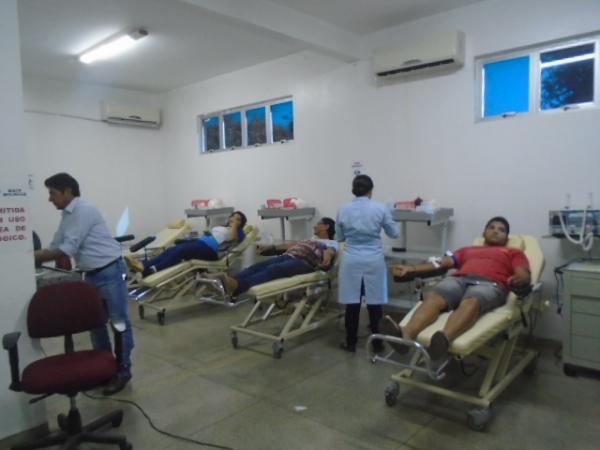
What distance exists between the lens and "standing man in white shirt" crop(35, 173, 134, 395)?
2816mm

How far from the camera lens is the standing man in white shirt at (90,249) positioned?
2.82m

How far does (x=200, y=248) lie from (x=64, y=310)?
2.67 meters

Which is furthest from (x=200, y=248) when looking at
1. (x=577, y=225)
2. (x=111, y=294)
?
(x=577, y=225)

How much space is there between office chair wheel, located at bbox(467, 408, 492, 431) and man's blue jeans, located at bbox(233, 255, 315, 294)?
197 centimetres

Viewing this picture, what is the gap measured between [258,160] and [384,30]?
2.26 meters

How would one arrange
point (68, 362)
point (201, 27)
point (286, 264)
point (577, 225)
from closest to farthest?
point (68, 362) < point (577, 225) < point (286, 264) < point (201, 27)

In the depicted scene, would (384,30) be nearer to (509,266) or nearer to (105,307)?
(509,266)

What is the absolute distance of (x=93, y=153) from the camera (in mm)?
6543

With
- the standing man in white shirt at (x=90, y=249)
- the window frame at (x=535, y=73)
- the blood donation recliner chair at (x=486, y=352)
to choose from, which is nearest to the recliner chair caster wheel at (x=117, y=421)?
the standing man in white shirt at (x=90, y=249)

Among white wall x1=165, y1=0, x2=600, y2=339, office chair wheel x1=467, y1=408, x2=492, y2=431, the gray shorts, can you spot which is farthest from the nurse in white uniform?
office chair wheel x1=467, y1=408, x2=492, y2=431

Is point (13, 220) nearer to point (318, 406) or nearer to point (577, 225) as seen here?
point (318, 406)

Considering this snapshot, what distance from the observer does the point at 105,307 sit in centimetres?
268

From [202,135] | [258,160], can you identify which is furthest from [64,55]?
[258,160]

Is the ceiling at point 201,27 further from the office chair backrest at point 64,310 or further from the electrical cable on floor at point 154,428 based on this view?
the electrical cable on floor at point 154,428
